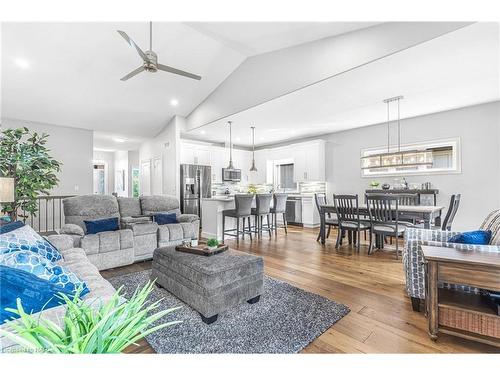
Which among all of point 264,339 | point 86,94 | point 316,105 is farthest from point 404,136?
point 86,94

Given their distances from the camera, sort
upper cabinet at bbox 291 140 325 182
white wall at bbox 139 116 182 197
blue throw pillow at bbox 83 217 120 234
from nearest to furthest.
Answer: blue throw pillow at bbox 83 217 120 234, white wall at bbox 139 116 182 197, upper cabinet at bbox 291 140 325 182

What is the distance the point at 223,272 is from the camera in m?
2.12

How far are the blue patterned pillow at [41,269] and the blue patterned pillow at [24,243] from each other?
0.23 meters

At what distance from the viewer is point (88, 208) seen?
12.5 ft

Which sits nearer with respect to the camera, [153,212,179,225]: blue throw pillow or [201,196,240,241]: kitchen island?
[153,212,179,225]: blue throw pillow

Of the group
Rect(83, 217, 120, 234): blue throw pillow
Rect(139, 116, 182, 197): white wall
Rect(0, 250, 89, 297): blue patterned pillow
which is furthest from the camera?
Rect(139, 116, 182, 197): white wall

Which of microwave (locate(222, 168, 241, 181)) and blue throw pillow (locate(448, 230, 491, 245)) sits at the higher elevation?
microwave (locate(222, 168, 241, 181))

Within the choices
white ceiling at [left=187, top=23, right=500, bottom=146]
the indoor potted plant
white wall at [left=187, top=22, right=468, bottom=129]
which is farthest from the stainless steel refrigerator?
the indoor potted plant

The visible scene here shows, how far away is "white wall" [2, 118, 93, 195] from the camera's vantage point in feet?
20.8

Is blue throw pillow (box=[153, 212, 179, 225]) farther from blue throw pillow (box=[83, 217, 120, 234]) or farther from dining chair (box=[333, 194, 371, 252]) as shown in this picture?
dining chair (box=[333, 194, 371, 252])

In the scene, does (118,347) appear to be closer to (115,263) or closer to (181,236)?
(115,263)

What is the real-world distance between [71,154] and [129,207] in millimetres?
3750

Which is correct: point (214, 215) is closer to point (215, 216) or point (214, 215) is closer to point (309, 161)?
point (215, 216)

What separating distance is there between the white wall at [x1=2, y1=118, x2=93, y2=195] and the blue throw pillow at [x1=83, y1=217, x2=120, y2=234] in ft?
12.6
